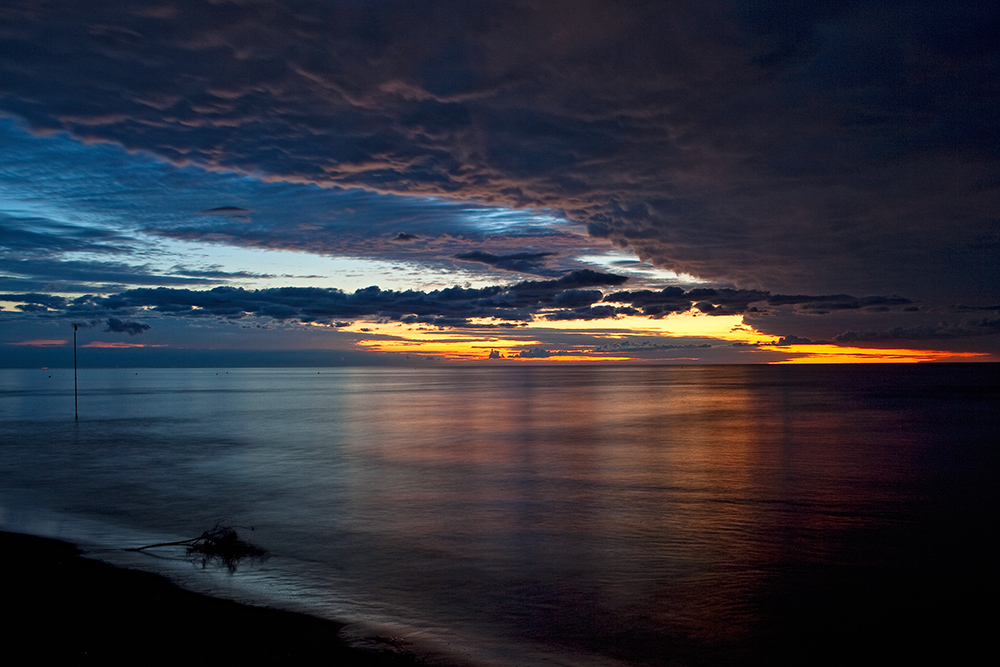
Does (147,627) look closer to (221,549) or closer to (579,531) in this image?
(221,549)

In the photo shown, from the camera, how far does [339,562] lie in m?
14.1

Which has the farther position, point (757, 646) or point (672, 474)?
point (672, 474)

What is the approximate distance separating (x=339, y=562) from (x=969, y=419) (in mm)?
58075

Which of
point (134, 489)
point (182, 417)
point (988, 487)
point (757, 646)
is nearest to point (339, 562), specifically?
point (757, 646)

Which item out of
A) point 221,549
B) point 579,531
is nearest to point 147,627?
point 221,549

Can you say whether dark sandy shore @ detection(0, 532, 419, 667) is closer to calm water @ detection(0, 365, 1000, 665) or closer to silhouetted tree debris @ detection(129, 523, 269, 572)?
calm water @ detection(0, 365, 1000, 665)

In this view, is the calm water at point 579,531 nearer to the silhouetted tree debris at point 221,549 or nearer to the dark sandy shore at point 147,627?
the silhouetted tree debris at point 221,549

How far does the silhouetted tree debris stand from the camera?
13375 millimetres

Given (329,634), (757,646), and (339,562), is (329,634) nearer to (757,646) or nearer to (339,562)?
(339,562)

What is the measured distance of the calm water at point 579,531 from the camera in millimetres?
10305

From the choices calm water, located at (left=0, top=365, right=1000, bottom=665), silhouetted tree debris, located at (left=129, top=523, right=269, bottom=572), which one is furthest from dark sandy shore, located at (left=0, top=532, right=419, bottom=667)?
silhouetted tree debris, located at (left=129, top=523, right=269, bottom=572)

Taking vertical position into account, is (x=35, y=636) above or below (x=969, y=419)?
above

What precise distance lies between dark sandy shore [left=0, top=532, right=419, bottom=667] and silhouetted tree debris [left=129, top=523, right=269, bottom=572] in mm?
1811

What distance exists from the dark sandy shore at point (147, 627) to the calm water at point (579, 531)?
1032 mm
